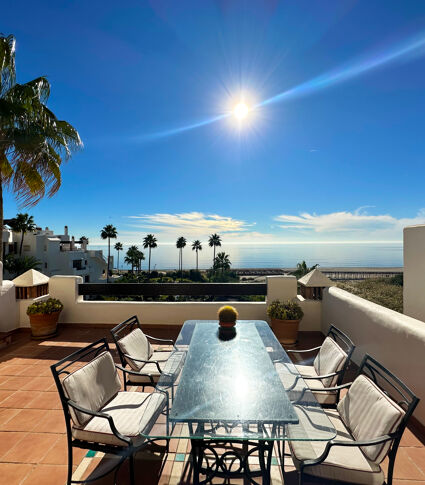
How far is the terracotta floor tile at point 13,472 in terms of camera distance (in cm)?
178

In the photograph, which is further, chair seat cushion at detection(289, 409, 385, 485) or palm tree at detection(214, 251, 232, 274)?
palm tree at detection(214, 251, 232, 274)

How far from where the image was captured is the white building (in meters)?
27.4

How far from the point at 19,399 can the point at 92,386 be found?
1752 mm

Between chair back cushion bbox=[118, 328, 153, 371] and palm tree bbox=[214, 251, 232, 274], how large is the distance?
3014 cm

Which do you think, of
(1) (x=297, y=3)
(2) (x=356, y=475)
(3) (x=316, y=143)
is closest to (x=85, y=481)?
(2) (x=356, y=475)

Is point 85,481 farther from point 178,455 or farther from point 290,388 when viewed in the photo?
point 290,388

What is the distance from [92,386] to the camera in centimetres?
182

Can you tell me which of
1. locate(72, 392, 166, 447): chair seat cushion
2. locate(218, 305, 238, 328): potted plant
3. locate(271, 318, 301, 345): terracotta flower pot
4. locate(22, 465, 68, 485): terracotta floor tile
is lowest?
locate(22, 465, 68, 485): terracotta floor tile

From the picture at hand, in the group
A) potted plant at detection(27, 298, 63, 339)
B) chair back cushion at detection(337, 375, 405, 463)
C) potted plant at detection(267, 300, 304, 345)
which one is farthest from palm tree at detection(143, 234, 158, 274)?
chair back cushion at detection(337, 375, 405, 463)

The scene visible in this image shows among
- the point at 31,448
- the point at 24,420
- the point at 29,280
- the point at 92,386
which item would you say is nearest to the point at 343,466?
the point at 92,386

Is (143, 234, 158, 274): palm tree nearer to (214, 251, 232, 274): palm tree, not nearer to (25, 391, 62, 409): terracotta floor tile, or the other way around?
(214, 251, 232, 274): palm tree

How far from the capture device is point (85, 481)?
163 centimetres

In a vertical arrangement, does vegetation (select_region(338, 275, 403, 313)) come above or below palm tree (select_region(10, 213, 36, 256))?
below

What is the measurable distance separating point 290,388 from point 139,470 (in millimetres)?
1249
